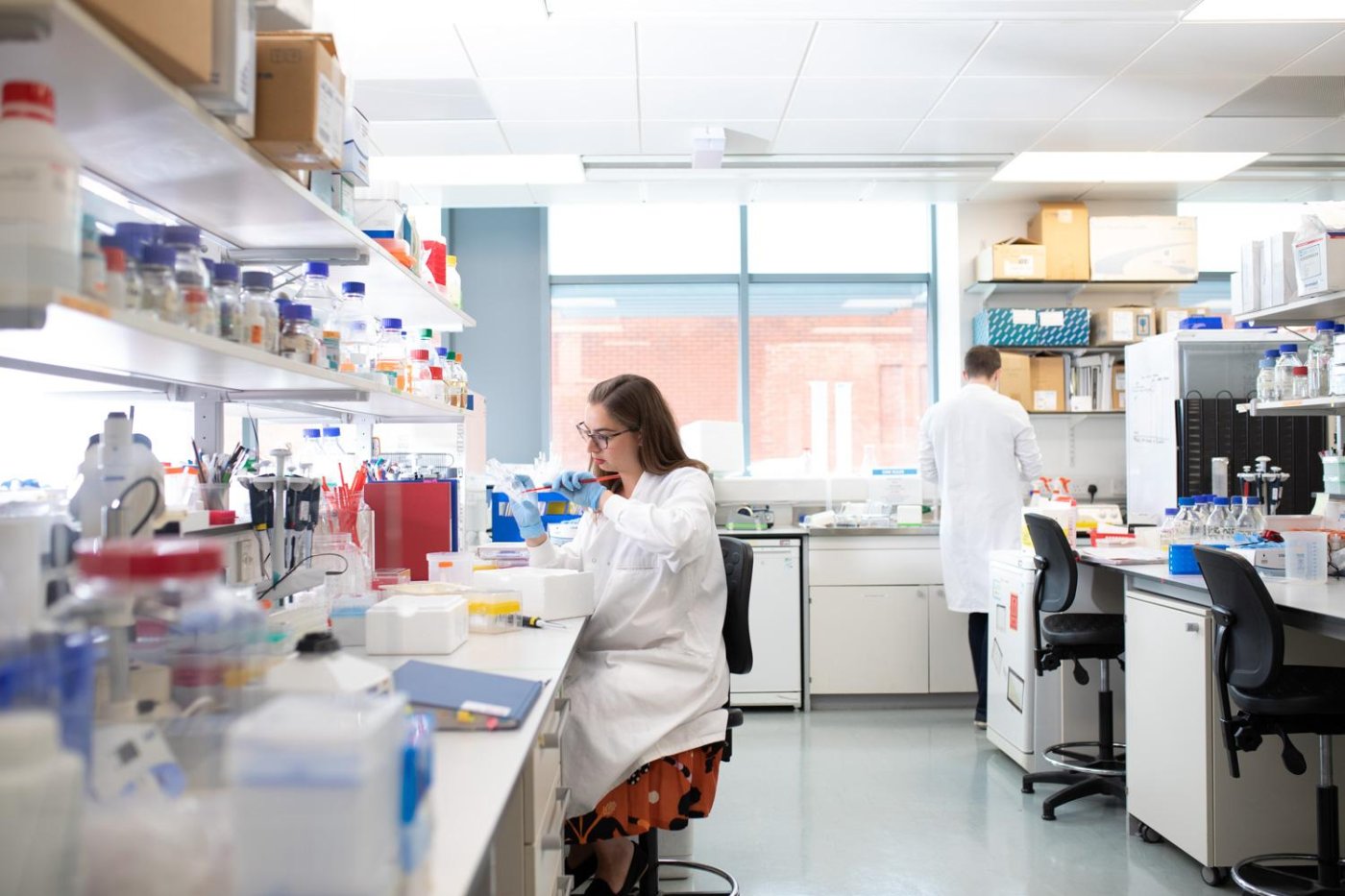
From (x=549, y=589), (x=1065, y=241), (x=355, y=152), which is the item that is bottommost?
(x=549, y=589)

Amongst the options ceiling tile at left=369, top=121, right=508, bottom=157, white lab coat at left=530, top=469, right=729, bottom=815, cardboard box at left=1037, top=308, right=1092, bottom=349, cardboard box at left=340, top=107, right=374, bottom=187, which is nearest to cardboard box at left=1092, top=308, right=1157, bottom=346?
cardboard box at left=1037, top=308, right=1092, bottom=349

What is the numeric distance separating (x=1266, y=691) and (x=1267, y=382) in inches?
46.9

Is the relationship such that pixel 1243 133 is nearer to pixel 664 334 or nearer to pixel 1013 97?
pixel 1013 97

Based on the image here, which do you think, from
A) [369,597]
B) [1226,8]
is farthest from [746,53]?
[369,597]

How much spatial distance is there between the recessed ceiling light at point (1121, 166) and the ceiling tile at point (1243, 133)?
0.10 m

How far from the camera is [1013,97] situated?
3797mm

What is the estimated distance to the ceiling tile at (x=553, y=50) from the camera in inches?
127

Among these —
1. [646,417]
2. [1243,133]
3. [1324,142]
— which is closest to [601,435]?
[646,417]

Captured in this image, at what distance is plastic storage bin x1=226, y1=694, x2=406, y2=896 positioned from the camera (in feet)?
2.24

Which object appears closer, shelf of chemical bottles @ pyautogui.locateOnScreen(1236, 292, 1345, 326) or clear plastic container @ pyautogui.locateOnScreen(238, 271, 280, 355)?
clear plastic container @ pyautogui.locateOnScreen(238, 271, 280, 355)

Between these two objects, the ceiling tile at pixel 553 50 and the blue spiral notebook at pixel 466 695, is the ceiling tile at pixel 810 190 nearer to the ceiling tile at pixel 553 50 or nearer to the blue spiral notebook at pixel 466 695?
the ceiling tile at pixel 553 50

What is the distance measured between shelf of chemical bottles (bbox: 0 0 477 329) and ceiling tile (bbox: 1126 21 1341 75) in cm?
284

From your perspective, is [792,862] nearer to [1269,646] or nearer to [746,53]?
[1269,646]

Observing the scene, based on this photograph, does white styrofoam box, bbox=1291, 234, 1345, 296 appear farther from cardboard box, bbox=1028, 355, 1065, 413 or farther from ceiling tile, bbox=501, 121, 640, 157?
ceiling tile, bbox=501, 121, 640, 157
